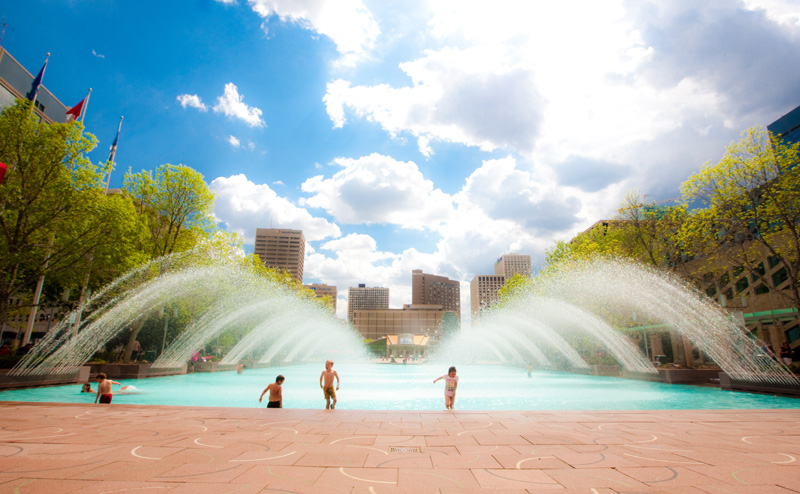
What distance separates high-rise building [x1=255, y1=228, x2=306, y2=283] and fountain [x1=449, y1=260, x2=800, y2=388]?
476 feet

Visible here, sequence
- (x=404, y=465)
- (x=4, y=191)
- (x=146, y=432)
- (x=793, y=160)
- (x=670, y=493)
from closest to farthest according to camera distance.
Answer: (x=670, y=493) < (x=404, y=465) < (x=146, y=432) < (x=4, y=191) < (x=793, y=160)

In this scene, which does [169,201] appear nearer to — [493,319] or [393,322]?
[493,319]

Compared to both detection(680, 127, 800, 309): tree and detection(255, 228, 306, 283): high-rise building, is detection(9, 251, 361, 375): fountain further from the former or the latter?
detection(255, 228, 306, 283): high-rise building

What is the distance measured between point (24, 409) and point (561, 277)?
36.8 metres

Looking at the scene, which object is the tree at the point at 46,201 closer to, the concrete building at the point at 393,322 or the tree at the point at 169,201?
the tree at the point at 169,201

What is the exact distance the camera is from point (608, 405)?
1442 cm

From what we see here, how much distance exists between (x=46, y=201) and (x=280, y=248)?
6667 inches

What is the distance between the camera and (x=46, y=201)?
19.3 m

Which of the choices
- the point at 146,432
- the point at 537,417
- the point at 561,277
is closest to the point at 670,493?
the point at 537,417

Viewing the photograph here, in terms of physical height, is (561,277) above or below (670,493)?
above

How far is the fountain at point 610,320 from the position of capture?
2227cm

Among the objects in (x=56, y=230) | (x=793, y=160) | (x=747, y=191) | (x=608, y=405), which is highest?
(x=793, y=160)

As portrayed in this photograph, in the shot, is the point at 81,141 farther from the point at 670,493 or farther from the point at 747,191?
the point at 747,191

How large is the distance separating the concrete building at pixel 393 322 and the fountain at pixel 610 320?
10296cm
